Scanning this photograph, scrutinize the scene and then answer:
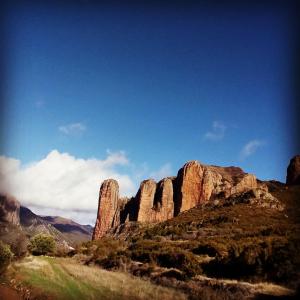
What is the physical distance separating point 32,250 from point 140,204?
8104 centimetres

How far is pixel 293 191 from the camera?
99375 mm

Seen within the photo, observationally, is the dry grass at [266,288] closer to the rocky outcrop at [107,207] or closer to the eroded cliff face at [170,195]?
the eroded cliff face at [170,195]

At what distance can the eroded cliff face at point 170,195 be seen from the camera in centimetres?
13788

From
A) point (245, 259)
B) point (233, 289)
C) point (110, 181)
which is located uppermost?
point (110, 181)

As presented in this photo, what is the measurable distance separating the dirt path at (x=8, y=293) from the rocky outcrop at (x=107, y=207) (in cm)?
12832

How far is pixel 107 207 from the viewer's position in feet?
505

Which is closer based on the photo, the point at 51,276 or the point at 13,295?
the point at 13,295

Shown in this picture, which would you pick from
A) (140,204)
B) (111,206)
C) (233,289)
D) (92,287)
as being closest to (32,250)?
(92,287)

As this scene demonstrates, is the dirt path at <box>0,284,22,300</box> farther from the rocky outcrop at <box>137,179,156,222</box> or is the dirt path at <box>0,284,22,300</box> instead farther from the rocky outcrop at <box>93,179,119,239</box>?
the rocky outcrop at <box>93,179,119,239</box>

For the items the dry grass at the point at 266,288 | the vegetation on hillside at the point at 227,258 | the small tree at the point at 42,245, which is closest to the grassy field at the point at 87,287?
the vegetation on hillside at the point at 227,258

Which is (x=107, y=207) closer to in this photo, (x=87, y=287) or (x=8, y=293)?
(x=87, y=287)

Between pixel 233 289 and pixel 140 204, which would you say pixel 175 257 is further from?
pixel 140 204

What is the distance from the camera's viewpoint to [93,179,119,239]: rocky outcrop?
495 feet

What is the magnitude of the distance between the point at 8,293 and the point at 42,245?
47.0 meters
